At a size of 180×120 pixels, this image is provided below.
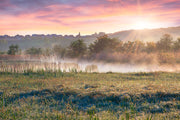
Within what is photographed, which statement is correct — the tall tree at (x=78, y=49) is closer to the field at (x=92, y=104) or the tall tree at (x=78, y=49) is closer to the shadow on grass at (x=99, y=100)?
the field at (x=92, y=104)

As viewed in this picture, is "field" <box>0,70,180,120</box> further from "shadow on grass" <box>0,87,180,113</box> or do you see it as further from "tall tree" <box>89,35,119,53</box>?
"tall tree" <box>89,35,119,53</box>

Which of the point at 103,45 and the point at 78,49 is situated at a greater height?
the point at 103,45

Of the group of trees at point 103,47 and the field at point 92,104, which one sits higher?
the group of trees at point 103,47

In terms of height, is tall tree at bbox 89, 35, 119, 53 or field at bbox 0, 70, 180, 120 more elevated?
tall tree at bbox 89, 35, 119, 53

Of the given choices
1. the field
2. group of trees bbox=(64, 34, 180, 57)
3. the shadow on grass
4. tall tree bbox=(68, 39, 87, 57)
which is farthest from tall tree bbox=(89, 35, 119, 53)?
the shadow on grass

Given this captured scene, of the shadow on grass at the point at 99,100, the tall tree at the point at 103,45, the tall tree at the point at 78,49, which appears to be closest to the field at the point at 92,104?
the shadow on grass at the point at 99,100

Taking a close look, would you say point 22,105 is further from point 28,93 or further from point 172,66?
point 172,66

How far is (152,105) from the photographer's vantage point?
6539mm

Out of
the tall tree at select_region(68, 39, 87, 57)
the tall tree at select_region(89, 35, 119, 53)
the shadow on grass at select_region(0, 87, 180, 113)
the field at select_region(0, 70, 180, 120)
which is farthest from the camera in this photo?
the tall tree at select_region(89, 35, 119, 53)

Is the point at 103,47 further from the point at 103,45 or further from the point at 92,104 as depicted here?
the point at 92,104

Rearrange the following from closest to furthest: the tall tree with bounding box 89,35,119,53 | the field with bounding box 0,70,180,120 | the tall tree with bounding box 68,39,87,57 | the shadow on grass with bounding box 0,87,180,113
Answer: the field with bounding box 0,70,180,120 → the shadow on grass with bounding box 0,87,180,113 → the tall tree with bounding box 68,39,87,57 → the tall tree with bounding box 89,35,119,53

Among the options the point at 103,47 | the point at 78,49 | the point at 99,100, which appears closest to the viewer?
the point at 99,100

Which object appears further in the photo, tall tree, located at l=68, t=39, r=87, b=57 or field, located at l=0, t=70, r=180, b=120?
tall tree, located at l=68, t=39, r=87, b=57

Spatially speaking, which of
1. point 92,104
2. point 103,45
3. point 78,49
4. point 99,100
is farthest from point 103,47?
point 92,104
